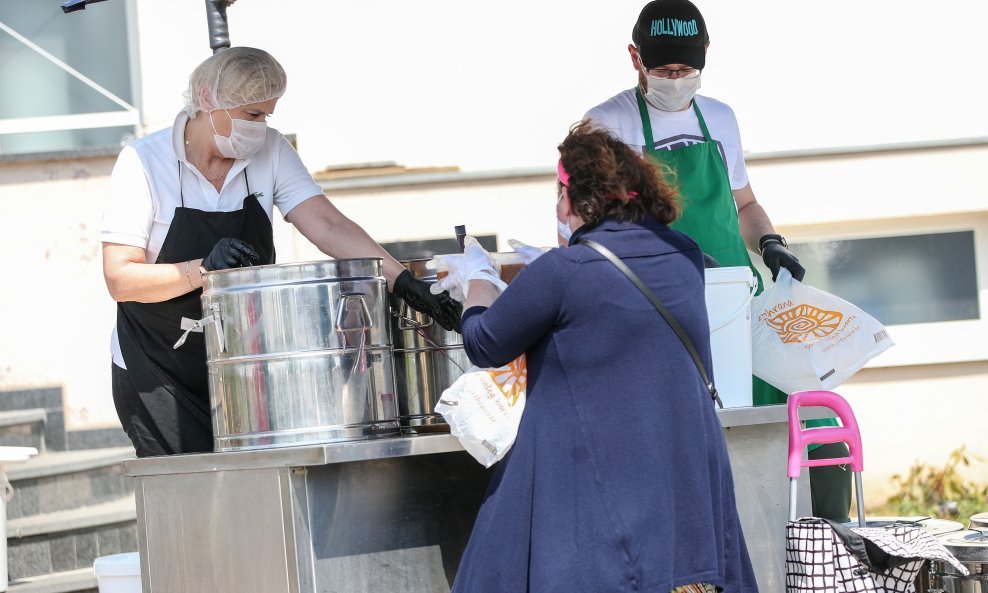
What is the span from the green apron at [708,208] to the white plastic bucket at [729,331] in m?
0.51

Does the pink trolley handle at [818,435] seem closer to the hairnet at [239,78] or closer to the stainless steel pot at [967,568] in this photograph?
the stainless steel pot at [967,568]

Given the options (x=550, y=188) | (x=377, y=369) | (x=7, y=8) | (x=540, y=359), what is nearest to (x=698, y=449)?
(x=540, y=359)

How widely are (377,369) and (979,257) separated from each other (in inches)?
194

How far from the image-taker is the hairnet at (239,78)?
3160 millimetres

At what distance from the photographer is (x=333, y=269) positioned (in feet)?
→ 9.35

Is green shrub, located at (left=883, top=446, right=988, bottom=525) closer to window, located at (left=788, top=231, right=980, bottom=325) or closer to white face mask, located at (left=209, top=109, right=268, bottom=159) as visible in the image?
window, located at (left=788, top=231, right=980, bottom=325)

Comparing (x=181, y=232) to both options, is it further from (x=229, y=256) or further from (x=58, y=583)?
(x=58, y=583)

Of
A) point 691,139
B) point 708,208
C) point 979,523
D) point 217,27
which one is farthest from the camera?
point 217,27

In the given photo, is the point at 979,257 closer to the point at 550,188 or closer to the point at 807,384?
the point at 550,188

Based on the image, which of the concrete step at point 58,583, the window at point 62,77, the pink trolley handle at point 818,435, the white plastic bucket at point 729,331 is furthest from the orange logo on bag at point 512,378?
the window at point 62,77

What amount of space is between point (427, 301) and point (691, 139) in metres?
1.16

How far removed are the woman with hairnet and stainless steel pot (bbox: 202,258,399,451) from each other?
240mm

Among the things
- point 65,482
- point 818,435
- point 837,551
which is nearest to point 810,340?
point 818,435

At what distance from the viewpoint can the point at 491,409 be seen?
8.66ft
